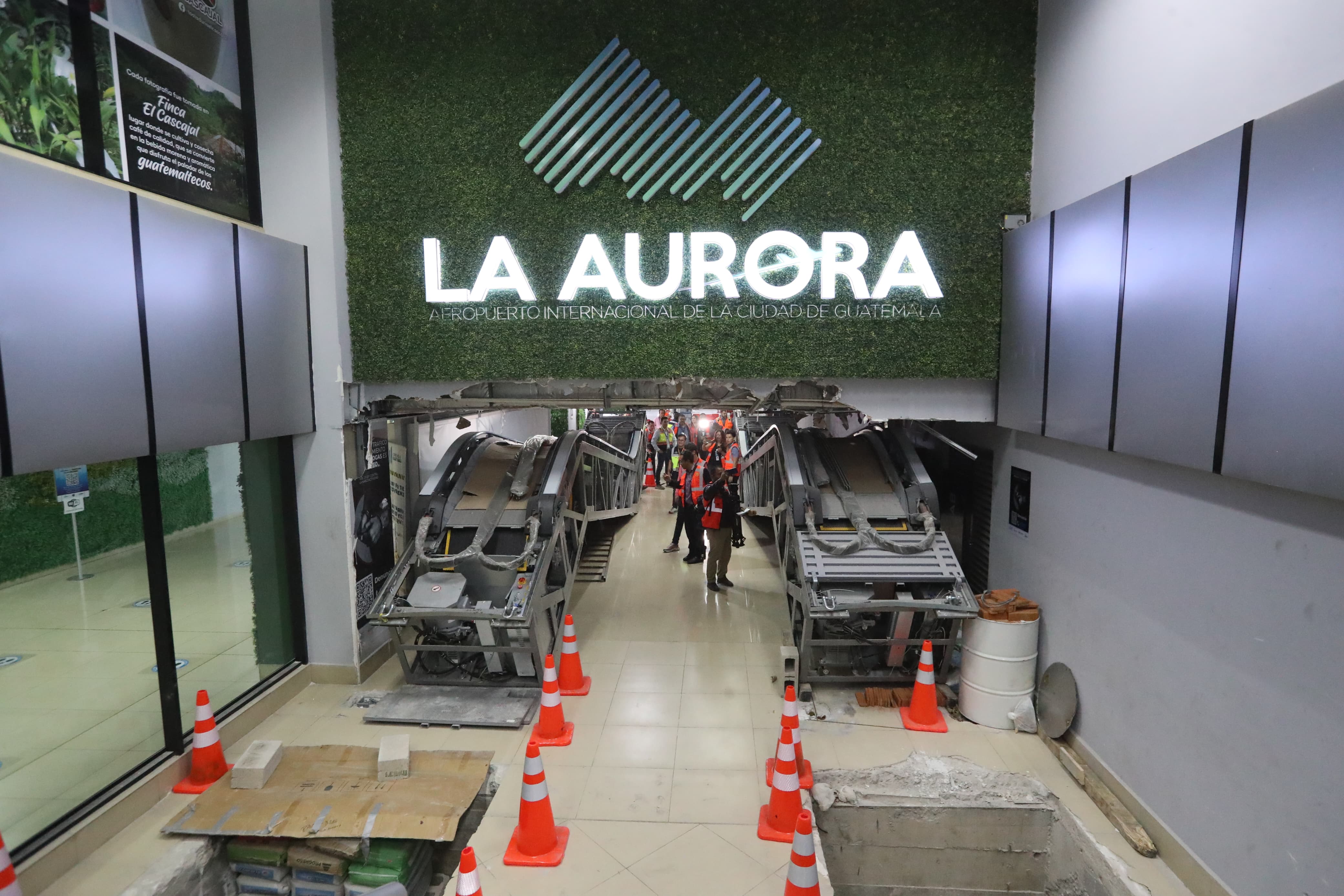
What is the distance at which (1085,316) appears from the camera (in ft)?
13.0

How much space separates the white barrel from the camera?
4621 millimetres

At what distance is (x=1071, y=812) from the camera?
375cm

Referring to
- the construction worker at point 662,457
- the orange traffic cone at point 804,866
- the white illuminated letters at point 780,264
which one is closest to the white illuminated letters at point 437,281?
the white illuminated letters at point 780,264

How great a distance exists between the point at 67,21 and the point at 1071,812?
277 inches

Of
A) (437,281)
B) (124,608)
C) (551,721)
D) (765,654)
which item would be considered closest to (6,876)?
(551,721)

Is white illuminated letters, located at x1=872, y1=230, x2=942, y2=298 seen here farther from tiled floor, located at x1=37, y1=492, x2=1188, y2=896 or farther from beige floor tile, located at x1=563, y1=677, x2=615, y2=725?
beige floor tile, located at x1=563, y1=677, x2=615, y2=725

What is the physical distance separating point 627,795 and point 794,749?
1087 mm

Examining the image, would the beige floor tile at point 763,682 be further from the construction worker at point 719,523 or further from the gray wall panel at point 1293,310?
the gray wall panel at point 1293,310

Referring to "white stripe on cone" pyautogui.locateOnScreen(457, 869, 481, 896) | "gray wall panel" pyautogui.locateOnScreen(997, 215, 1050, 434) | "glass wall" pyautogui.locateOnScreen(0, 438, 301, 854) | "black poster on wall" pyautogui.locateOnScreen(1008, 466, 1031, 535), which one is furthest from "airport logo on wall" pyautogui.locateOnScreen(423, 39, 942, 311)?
"white stripe on cone" pyautogui.locateOnScreen(457, 869, 481, 896)

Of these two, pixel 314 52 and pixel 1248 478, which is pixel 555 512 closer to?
pixel 314 52

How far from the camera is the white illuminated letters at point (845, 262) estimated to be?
4.97 metres

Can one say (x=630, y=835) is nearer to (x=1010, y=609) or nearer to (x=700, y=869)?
(x=700, y=869)

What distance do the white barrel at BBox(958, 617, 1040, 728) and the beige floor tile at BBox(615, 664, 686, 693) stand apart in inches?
87.7

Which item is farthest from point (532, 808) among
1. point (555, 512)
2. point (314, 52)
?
point (314, 52)
